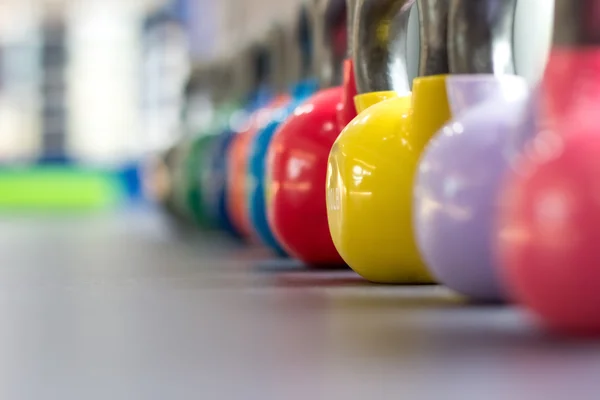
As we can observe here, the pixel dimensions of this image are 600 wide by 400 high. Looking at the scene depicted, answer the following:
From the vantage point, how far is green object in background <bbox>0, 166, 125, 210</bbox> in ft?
26.4

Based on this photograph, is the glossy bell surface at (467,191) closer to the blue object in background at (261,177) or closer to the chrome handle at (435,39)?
the chrome handle at (435,39)

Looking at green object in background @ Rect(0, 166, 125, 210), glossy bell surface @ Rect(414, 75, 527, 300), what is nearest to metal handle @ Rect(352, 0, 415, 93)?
glossy bell surface @ Rect(414, 75, 527, 300)

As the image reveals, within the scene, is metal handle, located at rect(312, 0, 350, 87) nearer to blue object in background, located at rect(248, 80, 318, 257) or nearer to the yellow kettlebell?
blue object in background, located at rect(248, 80, 318, 257)

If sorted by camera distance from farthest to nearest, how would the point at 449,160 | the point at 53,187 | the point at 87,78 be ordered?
the point at 87,78
the point at 53,187
the point at 449,160

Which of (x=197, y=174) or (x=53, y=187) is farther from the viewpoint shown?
(x=53, y=187)

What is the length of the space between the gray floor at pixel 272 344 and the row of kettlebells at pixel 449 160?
0.05m

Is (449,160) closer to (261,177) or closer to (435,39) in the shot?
(435,39)

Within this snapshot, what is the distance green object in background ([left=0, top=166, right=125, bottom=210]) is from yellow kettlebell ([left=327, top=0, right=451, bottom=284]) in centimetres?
683

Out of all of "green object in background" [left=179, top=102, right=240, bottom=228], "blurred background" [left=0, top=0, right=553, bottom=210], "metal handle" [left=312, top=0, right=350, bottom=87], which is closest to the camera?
"metal handle" [left=312, top=0, right=350, bottom=87]

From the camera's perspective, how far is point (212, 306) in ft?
3.88

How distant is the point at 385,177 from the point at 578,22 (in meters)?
0.42

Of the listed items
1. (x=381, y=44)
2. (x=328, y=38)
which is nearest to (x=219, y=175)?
(x=328, y=38)

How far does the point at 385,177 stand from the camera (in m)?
1.23

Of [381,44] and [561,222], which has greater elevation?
[381,44]
